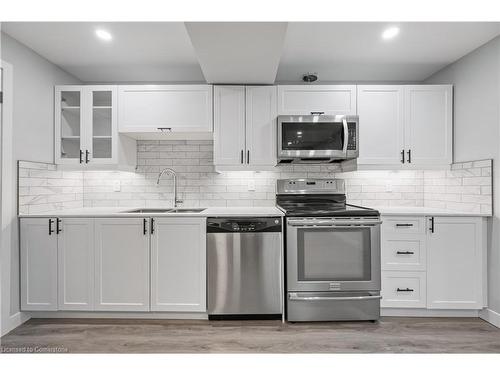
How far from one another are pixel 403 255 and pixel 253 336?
147 cm

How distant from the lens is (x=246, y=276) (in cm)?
252

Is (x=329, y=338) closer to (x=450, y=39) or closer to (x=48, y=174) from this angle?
(x=450, y=39)

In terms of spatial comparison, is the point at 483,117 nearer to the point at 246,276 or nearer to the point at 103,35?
the point at 246,276

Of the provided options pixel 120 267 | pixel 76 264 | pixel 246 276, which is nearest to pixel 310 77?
pixel 246 276

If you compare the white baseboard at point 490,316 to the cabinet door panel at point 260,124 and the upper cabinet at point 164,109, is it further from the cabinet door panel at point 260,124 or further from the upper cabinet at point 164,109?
the upper cabinet at point 164,109

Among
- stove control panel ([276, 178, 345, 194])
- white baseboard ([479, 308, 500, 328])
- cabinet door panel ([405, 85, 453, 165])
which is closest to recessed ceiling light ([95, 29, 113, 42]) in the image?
stove control panel ([276, 178, 345, 194])

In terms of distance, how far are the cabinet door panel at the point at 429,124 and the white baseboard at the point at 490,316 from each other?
4.48 feet

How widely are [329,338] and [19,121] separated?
3.05m

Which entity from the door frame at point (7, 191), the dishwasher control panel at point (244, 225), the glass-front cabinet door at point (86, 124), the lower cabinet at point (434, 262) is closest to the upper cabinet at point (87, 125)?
the glass-front cabinet door at point (86, 124)

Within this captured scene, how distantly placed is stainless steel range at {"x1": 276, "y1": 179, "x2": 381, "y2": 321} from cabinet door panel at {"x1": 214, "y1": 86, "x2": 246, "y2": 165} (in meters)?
0.87

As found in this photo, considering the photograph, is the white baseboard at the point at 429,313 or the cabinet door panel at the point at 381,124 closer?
the white baseboard at the point at 429,313

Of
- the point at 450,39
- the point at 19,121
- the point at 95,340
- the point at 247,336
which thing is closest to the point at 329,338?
the point at 247,336

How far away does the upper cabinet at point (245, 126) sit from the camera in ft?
9.68

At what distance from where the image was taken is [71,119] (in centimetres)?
294
